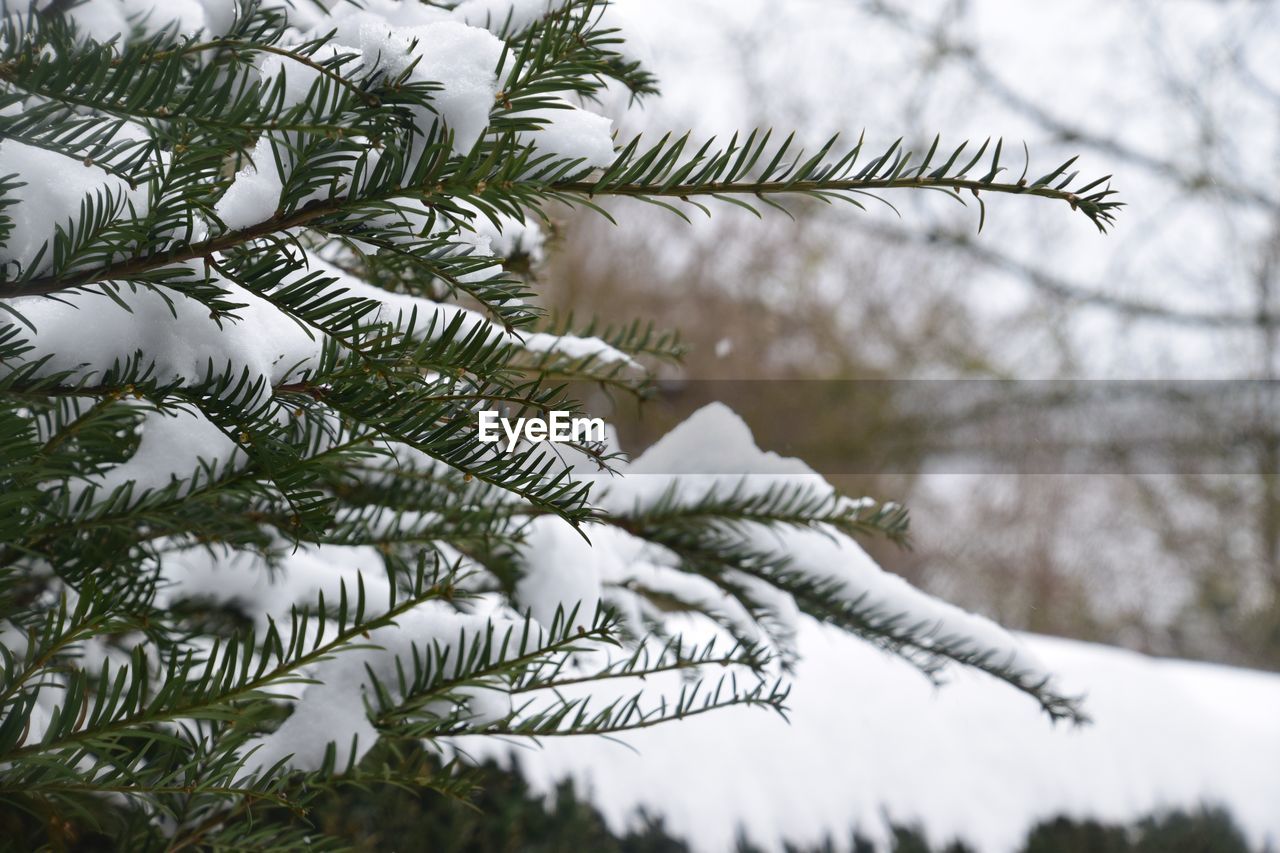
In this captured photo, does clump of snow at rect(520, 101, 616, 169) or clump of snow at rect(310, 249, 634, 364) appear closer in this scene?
clump of snow at rect(520, 101, 616, 169)

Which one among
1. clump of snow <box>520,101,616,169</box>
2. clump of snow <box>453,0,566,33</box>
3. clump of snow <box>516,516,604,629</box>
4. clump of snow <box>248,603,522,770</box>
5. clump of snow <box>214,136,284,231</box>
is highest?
clump of snow <box>453,0,566,33</box>

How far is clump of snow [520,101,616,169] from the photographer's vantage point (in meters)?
0.45

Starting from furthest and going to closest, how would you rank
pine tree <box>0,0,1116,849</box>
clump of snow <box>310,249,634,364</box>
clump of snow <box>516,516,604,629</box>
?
clump of snow <box>516,516,604,629</box>, clump of snow <box>310,249,634,364</box>, pine tree <box>0,0,1116,849</box>

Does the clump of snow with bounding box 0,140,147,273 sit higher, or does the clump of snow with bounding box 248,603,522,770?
the clump of snow with bounding box 0,140,147,273

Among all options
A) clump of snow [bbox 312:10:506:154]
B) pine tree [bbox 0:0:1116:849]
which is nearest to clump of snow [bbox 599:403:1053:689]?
pine tree [bbox 0:0:1116:849]

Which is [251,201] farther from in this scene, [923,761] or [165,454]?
[923,761]

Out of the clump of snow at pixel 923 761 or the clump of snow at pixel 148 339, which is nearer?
the clump of snow at pixel 148 339

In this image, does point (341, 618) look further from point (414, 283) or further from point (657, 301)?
point (657, 301)

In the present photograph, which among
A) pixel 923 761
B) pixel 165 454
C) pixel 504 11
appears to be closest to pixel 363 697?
pixel 165 454

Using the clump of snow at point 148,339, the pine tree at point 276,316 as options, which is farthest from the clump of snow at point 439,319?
the clump of snow at point 148,339

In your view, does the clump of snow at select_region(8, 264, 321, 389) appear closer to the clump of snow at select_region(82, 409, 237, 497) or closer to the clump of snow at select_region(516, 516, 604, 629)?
the clump of snow at select_region(82, 409, 237, 497)

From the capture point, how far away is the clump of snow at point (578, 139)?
17.5 inches

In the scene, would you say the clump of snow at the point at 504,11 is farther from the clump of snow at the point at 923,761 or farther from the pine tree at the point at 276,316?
the clump of snow at the point at 923,761

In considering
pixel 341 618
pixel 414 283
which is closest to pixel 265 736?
pixel 341 618
